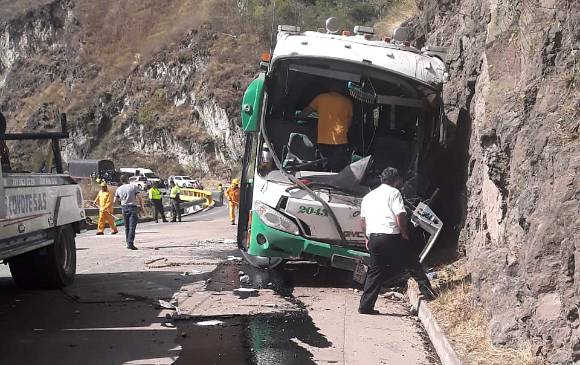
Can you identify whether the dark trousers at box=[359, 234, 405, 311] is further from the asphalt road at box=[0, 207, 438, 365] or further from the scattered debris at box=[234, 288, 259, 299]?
the scattered debris at box=[234, 288, 259, 299]

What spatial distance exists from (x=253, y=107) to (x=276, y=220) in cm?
156

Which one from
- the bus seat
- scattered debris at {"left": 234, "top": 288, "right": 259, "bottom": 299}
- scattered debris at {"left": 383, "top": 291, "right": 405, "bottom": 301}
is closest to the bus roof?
the bus seat

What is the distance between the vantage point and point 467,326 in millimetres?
6172

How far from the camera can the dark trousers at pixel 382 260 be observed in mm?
7355

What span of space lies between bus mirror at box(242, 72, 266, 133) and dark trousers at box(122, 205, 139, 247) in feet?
20.2

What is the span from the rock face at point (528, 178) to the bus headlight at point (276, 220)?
2185mm

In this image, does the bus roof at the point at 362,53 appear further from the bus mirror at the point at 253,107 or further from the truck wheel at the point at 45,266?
the truck wheel at the point at 45,266

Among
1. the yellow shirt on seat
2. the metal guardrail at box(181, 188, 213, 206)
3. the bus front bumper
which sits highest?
the yellow shirt on seat

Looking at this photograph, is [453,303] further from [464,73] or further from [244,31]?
[244,31]

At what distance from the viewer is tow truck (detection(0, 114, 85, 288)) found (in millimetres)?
6730

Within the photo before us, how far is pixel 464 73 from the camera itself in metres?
10.4

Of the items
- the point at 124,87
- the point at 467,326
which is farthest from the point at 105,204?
the point at 124,87

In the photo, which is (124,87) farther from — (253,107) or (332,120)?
(253,107)

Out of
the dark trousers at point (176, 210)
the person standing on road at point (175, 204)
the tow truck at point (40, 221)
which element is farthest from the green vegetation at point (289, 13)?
the tow truck at point (40, 221)
